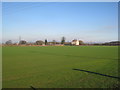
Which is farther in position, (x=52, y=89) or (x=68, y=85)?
(x=68, y=85)

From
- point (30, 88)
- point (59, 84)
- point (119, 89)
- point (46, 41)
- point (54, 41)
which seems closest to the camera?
point (119, 89)

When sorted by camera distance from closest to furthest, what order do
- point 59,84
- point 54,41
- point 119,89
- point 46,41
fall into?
point 119,89
point 59,84
point 46,41
point 54,41

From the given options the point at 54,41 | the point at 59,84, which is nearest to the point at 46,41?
the point at 54,41

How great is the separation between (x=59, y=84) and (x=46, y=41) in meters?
115

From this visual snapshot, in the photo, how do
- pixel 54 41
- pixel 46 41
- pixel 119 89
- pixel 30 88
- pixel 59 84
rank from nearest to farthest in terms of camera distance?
1. pixel 119 89
2. pixel 30 88
3. pixel 59 84
4. pixel 46 41
5. pixel 54 41

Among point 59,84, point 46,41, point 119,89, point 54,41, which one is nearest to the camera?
point 119,89

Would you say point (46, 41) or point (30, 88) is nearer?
point (30, 88)

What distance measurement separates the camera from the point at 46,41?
11962 cm

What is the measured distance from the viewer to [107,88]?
466cm

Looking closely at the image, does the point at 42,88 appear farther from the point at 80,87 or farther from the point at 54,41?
the point at 54,41

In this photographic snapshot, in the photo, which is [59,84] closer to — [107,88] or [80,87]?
[80,87]

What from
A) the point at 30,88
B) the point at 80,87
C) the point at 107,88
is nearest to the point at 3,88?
the point at 30,88

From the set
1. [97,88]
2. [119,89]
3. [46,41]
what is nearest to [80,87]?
[97,88]

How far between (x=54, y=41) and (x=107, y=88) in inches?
5056
